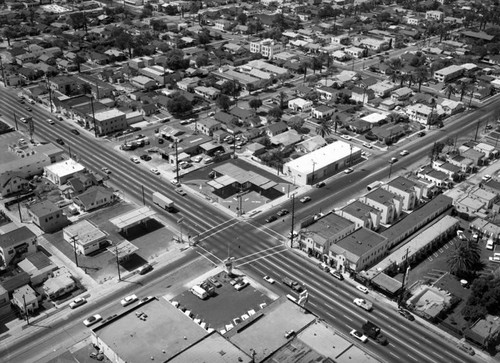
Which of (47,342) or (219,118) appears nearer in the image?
(47,342)

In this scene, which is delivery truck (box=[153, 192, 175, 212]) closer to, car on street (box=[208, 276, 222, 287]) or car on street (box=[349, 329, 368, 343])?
car on street (box=[208, 276, 222, 287])

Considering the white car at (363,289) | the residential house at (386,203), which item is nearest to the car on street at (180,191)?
the residential house at (386,203)

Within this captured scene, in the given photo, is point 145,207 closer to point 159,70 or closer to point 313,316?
point 313,316

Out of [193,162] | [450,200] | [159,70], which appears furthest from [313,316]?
[159,70]

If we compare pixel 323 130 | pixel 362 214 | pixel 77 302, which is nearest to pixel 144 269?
pixel 77 302

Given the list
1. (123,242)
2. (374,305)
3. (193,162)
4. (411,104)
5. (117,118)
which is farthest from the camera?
(411,104)

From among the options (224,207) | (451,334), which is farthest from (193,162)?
(451,334)

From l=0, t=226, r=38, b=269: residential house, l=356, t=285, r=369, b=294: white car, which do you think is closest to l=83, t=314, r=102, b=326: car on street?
l=0, t=226, r=38, b=269: residential house

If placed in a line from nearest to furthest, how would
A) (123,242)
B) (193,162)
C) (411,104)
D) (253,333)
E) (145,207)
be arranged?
(253,333)
(123,242)
(145,207)
(193,162)
(411,104)
